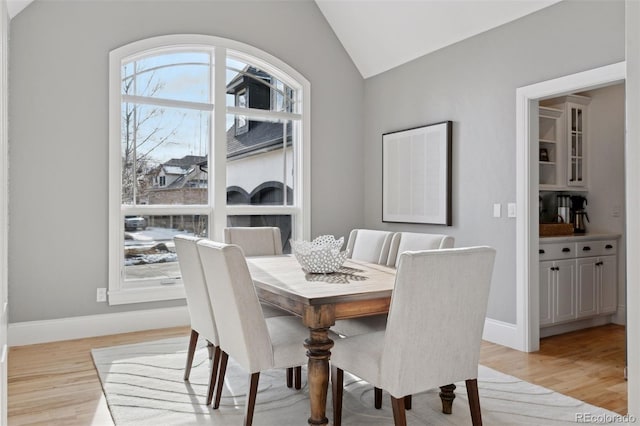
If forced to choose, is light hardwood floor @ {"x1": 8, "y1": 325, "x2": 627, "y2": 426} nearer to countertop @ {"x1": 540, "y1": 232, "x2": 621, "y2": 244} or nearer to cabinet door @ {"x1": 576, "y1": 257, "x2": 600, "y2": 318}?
cabinet door @ {"x1": 576, "y1": 257, "x2": 600, "y2": 318}

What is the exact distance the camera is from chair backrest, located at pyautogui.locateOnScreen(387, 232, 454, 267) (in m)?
2.92

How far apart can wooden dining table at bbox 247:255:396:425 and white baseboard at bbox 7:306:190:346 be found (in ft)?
7.28

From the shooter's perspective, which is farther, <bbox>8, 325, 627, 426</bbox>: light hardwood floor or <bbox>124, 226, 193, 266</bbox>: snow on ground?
<bbox>124, 226, 193, 266</bbox>: snow on ground

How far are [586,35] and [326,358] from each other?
114 inches

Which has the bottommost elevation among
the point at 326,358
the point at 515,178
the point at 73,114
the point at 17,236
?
the point at 326,358

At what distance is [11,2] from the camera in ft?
11.4

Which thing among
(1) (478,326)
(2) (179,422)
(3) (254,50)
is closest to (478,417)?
(1) (478,326)

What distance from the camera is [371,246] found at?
3529 millimetres

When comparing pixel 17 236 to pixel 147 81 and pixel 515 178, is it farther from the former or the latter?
pixel 515 178

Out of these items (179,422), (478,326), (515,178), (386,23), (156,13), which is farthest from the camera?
(386,23)

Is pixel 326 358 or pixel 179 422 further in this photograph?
pixel 179 422

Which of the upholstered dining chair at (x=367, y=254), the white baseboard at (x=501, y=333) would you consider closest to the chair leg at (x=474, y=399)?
the upholstered dining chair at (x=367, y=254)

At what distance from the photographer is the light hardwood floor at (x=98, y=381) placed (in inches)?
104

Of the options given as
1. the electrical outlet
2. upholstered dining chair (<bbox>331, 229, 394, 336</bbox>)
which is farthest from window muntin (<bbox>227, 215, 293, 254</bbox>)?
upholstered dining chair (<bbox>331, 229, 394, 336</bbox>)
